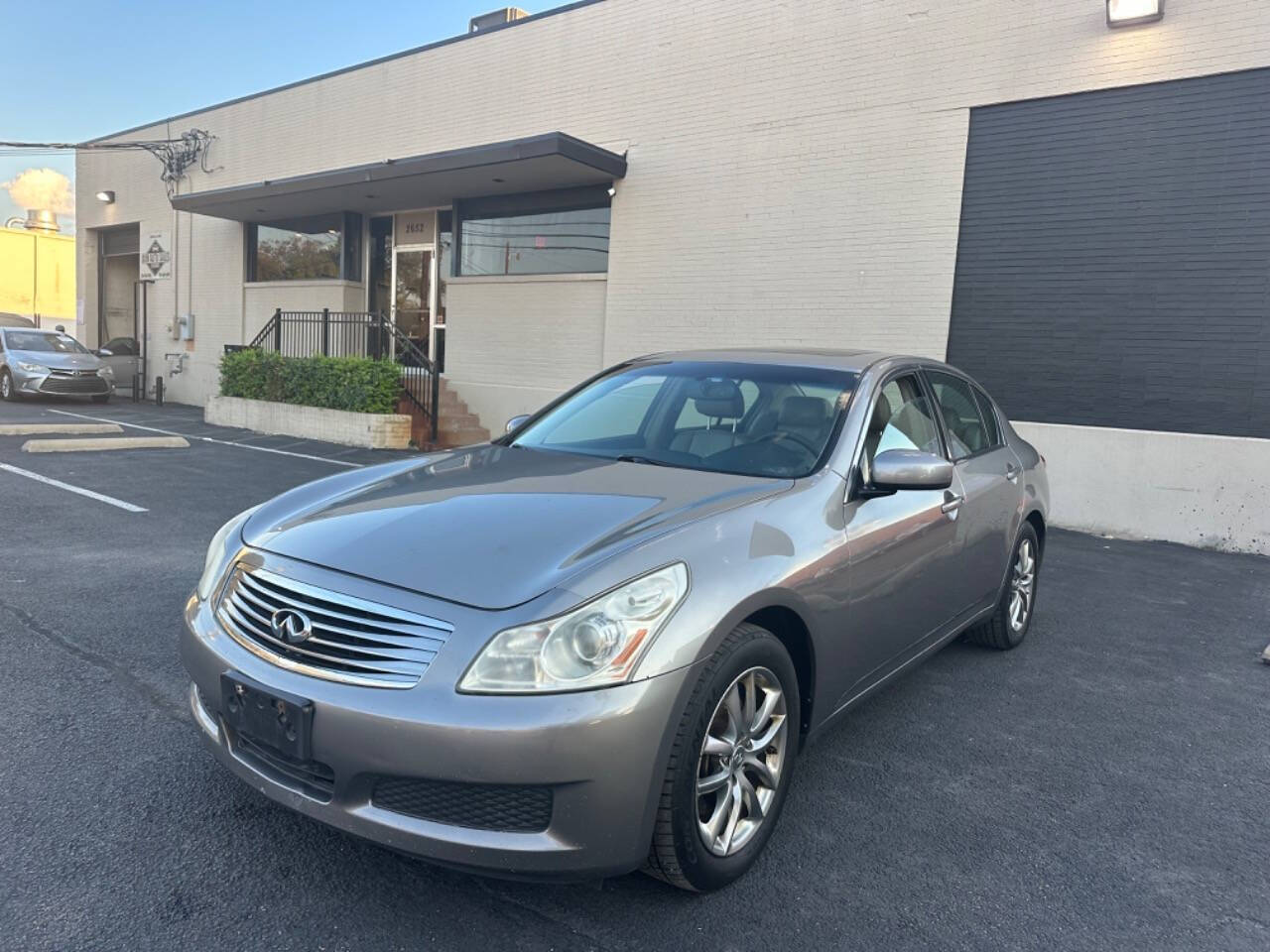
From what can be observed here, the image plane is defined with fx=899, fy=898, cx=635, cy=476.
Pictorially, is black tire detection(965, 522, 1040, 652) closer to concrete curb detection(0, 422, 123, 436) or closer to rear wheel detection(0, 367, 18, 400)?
concrete curb detection(0, 422, 123, 436)

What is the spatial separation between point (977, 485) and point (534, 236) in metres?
10.5

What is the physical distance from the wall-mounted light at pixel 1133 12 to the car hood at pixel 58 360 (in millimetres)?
18741

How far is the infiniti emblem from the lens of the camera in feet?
7.86

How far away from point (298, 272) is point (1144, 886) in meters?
17.3

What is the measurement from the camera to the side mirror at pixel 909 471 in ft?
10.3

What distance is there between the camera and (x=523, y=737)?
6.91 ft

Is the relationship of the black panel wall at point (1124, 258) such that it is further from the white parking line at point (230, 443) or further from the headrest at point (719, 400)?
the white parking line at point (230, 443)

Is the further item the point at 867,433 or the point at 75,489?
the point at 75,489

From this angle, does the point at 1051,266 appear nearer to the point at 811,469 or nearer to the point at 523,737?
the point at 811,469

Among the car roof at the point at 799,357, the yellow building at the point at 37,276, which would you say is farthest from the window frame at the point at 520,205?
the yellow building at the point at 37,276

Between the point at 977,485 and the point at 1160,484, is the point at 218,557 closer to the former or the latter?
the point at 977,485

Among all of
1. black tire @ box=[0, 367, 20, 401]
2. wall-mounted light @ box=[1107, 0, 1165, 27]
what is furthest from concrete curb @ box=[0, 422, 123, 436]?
wall-mounted light @ box=[1107, 0, 1165, 27]

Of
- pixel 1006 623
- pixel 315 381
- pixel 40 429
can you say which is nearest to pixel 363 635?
pixel 1006 623

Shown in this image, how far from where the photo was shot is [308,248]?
17.1 metres
